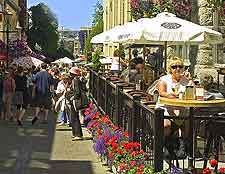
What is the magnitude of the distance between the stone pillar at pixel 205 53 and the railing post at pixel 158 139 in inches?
405

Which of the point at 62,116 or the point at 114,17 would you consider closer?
the point at 62,116

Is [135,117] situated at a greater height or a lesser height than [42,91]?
greater

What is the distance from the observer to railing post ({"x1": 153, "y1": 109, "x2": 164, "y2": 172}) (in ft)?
23.8

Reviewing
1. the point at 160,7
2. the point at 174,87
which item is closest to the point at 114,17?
the point at 160,7

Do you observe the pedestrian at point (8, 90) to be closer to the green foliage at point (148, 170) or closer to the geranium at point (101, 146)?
the geranium at point (101, 146)

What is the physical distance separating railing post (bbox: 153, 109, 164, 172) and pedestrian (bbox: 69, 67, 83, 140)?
24.6ft

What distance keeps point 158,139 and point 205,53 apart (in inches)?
426

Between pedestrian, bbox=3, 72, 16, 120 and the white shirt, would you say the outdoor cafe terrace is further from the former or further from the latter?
pedestrian, bbox=3, 72, 16, 120

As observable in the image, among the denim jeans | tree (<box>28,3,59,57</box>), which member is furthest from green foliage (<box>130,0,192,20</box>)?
tree (<box>28,3,59,57</box>)

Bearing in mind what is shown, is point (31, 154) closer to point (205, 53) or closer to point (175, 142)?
point (175, 142)

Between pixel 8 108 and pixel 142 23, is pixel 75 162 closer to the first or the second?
pixel 142 23

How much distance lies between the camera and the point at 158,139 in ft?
24.0

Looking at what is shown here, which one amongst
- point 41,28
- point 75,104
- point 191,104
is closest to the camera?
point 191,104

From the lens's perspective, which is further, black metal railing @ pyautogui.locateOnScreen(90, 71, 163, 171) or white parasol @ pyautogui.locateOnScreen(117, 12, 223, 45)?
white parasol @ pyautogui.locateOnScreen(117, 12, 223, 45)
